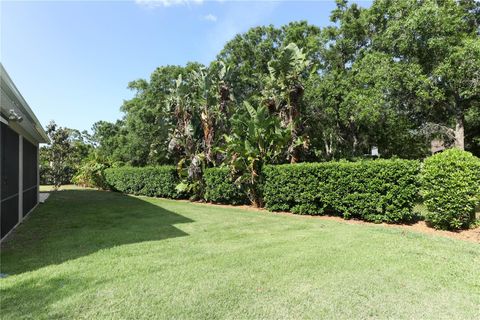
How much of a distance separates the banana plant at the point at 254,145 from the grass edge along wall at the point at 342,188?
66 cm

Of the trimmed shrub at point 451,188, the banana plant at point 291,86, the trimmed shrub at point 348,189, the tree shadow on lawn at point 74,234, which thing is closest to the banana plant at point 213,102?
the banana plant at point 291,86

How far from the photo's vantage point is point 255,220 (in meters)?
9.37

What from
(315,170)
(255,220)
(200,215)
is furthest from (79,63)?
(315,170)

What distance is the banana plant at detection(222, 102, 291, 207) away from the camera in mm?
11586

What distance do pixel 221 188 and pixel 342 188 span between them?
18.8ft

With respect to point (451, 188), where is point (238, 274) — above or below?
below

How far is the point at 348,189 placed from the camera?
9172 millimetres

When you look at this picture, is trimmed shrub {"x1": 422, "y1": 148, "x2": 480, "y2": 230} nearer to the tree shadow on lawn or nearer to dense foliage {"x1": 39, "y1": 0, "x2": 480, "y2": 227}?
dense foliage {"x1": 39, "y1": 0, "x2": 480, "y2": 227}

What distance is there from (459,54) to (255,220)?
31.4 feet

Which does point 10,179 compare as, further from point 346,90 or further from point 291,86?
point 346,90

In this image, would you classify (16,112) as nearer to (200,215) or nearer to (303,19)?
(200,215)

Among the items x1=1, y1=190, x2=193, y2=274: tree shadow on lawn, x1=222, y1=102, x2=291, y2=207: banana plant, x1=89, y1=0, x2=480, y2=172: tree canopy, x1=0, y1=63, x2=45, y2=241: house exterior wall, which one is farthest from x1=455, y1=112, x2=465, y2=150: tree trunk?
x1=0, y1=63, x2=45, y2=241: house exterior wall

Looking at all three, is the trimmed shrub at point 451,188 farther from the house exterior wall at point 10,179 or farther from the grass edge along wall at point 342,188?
the house exterior wall at point 10,179

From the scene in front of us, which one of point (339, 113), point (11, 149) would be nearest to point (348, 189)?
point (339, 113)
